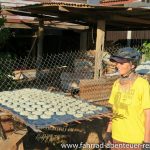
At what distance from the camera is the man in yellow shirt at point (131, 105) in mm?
3803

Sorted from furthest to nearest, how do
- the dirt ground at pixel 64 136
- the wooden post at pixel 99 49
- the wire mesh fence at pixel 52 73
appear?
the wire mesh fence at pixel 52 73, the wooden post at pixel 99 49, the dirt ground at pixel 64 136

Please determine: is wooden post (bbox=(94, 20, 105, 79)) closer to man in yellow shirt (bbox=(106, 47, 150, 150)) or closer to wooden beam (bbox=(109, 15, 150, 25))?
wooden beam (bbox=(109, 15, 150, 25))

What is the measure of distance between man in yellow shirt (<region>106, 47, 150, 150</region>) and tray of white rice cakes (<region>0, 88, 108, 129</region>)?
1.45ft

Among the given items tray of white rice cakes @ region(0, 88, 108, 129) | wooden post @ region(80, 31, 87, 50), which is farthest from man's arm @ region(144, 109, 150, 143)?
wooden post @ region(80, 31, 87, 50)

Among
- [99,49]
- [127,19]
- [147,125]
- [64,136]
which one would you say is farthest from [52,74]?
[147,125]

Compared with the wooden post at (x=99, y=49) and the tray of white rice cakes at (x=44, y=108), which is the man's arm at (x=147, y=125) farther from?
the wooden post at (x=99, y=49)

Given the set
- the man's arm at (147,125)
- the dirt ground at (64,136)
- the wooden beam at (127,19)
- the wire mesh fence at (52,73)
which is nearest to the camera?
the man's arm at (147,125)

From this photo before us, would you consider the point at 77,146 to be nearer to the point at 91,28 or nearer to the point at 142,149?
the point at 142,149

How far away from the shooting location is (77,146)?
21.0 feet

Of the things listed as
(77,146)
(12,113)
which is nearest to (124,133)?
(12,113)

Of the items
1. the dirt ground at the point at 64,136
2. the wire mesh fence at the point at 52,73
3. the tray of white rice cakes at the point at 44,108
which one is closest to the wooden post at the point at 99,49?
the wire mesh fence at the point at 52,73

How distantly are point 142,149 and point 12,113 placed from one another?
4.89ft

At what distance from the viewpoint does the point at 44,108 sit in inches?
177

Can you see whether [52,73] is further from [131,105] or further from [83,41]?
[131,105]
